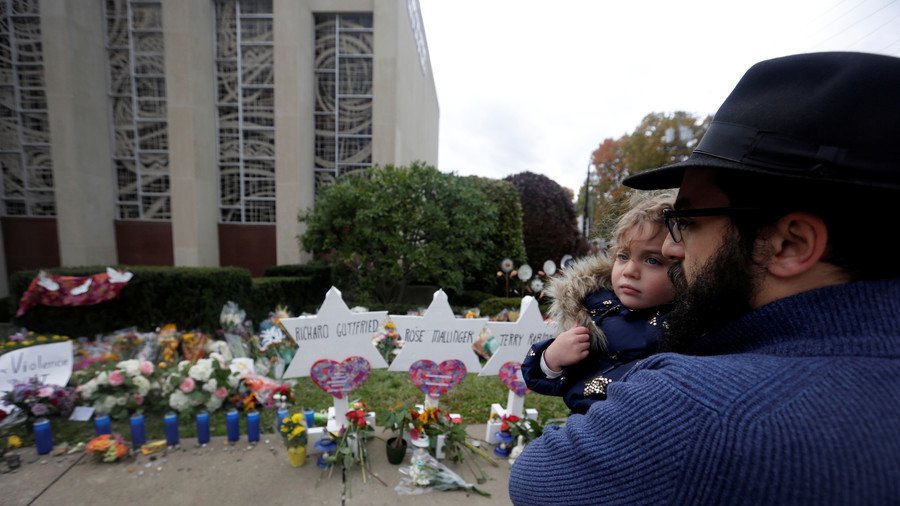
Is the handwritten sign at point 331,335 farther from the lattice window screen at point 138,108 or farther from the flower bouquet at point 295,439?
the lattice window screen at point 138,108

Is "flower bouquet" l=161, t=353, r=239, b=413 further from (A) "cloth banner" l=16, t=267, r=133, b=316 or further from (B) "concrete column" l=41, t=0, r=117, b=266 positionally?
(B) "concrete column" l=41, t=0, r=117, b=266


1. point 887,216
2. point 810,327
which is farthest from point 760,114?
point 810,327

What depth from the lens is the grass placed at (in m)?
3.41

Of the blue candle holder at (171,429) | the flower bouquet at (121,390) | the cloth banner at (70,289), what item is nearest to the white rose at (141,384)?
the flower bouquet at (121,390)

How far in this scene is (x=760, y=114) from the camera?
76 centimetres

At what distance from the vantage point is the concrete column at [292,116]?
432 inches

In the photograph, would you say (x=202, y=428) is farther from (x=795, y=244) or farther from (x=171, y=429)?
(x=795, y=244)

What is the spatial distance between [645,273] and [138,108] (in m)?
14.8

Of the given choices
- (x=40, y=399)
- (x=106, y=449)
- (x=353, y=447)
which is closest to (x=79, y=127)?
(x=40, y=399)

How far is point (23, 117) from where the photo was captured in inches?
417

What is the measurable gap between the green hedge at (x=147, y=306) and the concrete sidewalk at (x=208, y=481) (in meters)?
3.08

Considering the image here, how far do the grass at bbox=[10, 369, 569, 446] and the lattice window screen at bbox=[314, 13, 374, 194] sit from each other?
28.2ft

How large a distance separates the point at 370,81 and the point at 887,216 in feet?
41.7

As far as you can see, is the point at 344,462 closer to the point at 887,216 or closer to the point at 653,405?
the point at 653,405
